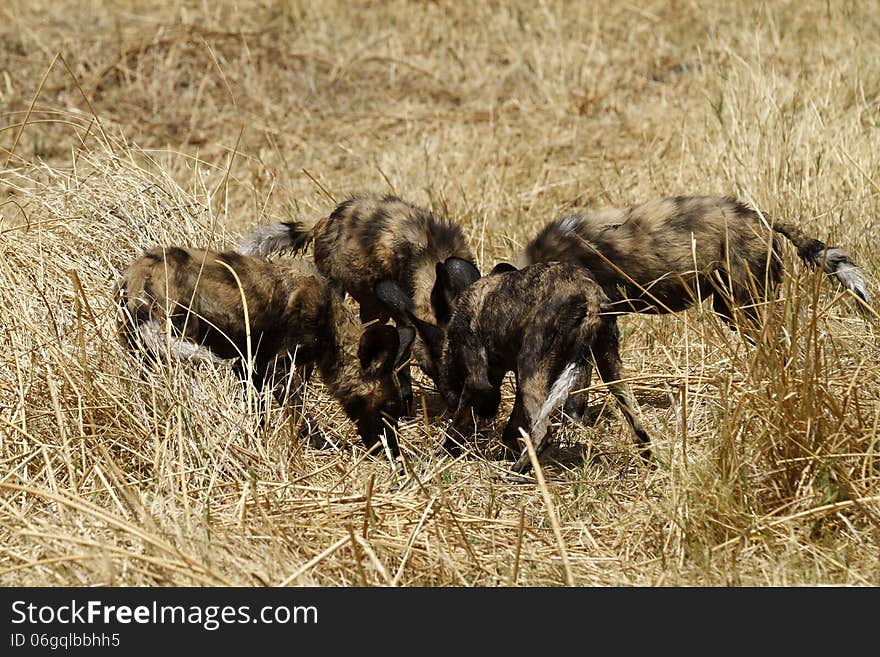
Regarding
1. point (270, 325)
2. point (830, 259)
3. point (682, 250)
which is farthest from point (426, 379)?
point (830, 259)

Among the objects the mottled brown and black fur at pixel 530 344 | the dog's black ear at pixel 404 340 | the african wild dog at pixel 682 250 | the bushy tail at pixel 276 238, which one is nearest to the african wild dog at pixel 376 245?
the bushy tail at pixel 276 238

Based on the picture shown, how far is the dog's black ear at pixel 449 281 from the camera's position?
19.3 ft

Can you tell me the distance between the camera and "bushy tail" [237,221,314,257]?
638 cm

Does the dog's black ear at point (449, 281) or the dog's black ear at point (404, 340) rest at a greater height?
the dog's black ear at point (449, 281)

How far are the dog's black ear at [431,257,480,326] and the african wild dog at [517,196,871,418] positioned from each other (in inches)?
20.2

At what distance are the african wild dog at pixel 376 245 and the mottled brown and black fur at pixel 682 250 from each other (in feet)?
1.90

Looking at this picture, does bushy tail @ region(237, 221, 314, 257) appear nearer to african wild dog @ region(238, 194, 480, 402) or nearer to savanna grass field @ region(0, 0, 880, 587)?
african wild dog @ region(238, 194, 480, 402)

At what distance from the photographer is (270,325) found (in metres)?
5.71

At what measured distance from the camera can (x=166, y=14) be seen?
11.5 m

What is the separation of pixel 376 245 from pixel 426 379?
80cm

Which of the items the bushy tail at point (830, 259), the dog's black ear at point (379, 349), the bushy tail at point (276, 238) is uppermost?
the bushy tail at point (830, 259)

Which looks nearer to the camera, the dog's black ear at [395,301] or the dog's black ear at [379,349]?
the dog's black ear at [379,349]

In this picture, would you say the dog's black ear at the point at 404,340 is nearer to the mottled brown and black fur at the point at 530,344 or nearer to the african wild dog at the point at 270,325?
the african wild dog at the point at 270,325

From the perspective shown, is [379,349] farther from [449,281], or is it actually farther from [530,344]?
[530,344]
